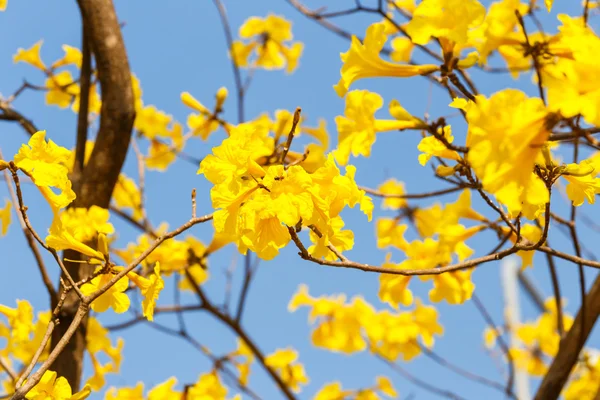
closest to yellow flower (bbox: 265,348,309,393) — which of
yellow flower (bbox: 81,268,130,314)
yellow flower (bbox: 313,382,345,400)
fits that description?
yellow flower (bbox: 313,382,345,400)

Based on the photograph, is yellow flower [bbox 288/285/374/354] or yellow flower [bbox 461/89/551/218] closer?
yellow flower [bbox 461/89/551/218]

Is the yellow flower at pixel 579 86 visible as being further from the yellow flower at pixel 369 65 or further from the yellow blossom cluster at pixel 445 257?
the yellow blossom cluster at pixel 445 257

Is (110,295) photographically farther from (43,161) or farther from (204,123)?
(204,123)

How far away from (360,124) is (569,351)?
1.41m

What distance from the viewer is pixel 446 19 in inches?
61.0

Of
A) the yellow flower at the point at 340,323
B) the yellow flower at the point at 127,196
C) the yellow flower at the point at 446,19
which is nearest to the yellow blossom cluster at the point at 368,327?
the yellow flower at the point at 340,323

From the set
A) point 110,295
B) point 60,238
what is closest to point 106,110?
point 60,238

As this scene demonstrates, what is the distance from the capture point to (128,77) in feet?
8.54

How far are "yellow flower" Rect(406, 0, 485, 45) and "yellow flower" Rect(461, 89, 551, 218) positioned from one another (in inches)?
19.2

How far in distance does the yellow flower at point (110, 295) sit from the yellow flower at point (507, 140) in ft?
3.13

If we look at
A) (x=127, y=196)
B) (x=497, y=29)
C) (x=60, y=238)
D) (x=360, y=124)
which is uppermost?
(x=127, y=196)

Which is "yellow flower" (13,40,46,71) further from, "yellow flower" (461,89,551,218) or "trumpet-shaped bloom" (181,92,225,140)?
"yellow flower" (461,89,551,218)

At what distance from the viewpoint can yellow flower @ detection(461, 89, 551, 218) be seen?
1049mm

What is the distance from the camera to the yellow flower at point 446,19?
59.6 inches
